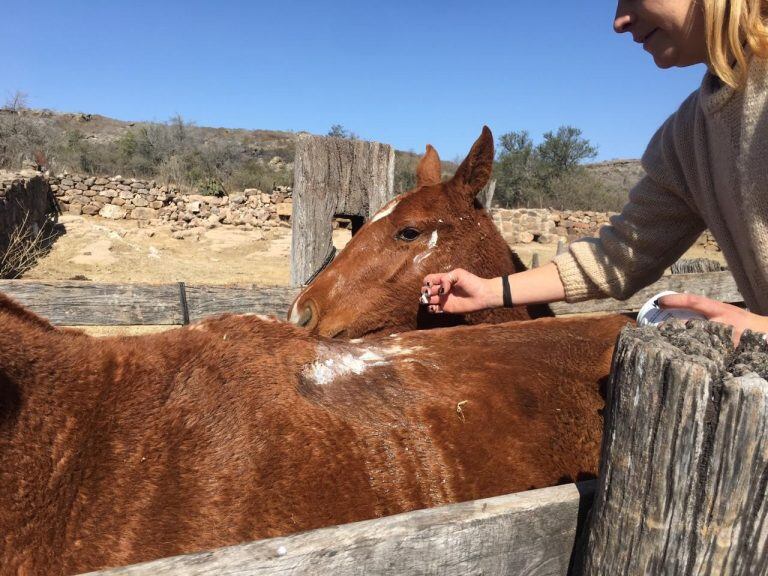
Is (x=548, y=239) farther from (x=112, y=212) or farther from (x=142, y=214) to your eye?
(x=112, y=212)

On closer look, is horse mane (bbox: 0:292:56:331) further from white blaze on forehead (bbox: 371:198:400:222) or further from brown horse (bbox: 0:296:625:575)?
white blaze on forehead (bbox: 371:198:400:222)

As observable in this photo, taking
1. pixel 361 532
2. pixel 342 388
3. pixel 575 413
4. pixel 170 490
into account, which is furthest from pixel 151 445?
pixel 575 413

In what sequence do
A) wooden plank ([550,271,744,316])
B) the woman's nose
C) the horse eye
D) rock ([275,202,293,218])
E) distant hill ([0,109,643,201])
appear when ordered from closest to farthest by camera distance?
1. the woman's nose
2. the horse eye
3. wooden plank ([550,271,744,316])
4. rock ([275,202,293,218])
5. distant hill ([0,109,643,201])

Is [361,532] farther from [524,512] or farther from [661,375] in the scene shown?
[661,375]

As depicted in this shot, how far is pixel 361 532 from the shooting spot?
1.03m

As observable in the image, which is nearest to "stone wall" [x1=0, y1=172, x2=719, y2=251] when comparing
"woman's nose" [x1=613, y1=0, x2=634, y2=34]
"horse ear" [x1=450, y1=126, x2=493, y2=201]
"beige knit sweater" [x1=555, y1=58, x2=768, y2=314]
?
"horse ear" [x1=450, y1=126, x2=493, y2=201]

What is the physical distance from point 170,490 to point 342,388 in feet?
2.04

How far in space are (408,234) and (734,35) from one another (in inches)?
79.4

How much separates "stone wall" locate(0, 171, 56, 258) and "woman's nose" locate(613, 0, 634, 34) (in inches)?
452

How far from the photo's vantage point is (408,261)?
331 centimetres

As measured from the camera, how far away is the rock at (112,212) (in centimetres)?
1942

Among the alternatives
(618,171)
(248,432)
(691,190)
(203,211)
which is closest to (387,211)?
(691,190)

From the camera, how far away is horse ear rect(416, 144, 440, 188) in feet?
13.6

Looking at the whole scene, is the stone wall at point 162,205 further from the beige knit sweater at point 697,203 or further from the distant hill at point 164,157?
the beige knit sweater at point 697,203
